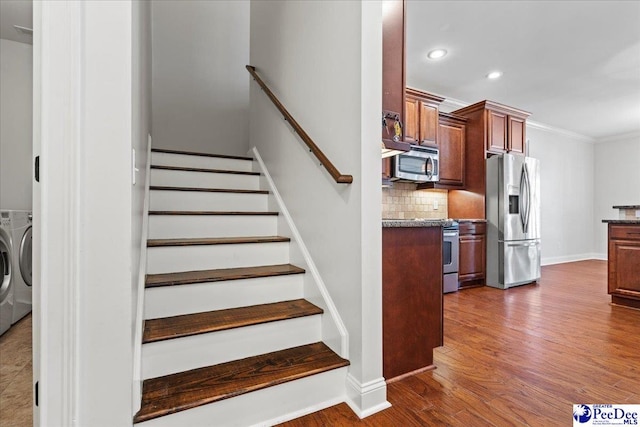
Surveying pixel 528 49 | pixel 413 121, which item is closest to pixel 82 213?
pixel 413 121

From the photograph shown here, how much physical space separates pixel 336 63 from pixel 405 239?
1.06m

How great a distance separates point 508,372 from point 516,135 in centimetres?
398

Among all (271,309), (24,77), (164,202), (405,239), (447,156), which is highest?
(24,77)

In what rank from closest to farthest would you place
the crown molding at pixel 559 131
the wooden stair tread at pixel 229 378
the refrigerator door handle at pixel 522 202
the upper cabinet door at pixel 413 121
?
the wooden stair tread at pixel 229 378 → the upper cabinet door at pixel 413 121 → the refrigerator door handle at pixel 522 202 → the crown molding at pixel 559 131

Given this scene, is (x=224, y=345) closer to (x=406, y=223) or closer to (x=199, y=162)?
(x=406, y=223)

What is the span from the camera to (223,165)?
305 cm

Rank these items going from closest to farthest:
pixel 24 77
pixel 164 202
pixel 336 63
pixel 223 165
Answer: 1. pixel 336 63
2. pixel 164 202
3. pixel 223 165
4. pixel 24 77

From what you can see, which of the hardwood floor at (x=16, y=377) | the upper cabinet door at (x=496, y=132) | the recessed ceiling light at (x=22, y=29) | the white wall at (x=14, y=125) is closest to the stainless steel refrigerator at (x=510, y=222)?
the upper cabinet door at (x=496, y=132)

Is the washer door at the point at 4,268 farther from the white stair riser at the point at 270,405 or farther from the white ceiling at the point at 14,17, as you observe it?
the white stair riser at the point at 270,405

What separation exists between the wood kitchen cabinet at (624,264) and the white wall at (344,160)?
10.9 feet

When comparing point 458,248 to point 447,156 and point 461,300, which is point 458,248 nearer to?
point 461,300

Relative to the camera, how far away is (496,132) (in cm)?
445

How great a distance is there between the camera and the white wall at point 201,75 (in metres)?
3.68

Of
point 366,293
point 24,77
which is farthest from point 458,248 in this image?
point 24,77
